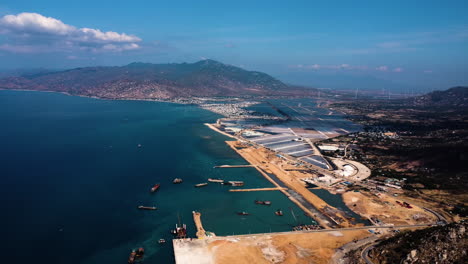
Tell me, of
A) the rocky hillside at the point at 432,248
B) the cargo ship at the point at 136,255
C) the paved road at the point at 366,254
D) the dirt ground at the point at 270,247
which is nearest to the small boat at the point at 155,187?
the cargo ship at the point at 136,255

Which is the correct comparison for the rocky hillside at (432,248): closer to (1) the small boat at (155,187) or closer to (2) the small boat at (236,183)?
(2) the small boat at (236,183)

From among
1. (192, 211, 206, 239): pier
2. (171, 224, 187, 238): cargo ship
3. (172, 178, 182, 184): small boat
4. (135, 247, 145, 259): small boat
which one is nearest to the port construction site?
(192, 211, 206, 239): pier

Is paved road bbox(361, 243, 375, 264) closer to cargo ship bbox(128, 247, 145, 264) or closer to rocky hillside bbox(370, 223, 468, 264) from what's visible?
rocky hillside bbox(370, 223, 468, 264)

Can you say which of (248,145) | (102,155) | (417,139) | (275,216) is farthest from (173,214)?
(417,139)

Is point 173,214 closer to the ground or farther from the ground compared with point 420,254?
closer to the ground

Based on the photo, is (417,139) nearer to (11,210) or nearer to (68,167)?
(68,167)

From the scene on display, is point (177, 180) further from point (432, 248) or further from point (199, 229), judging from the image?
point (432, 248)
